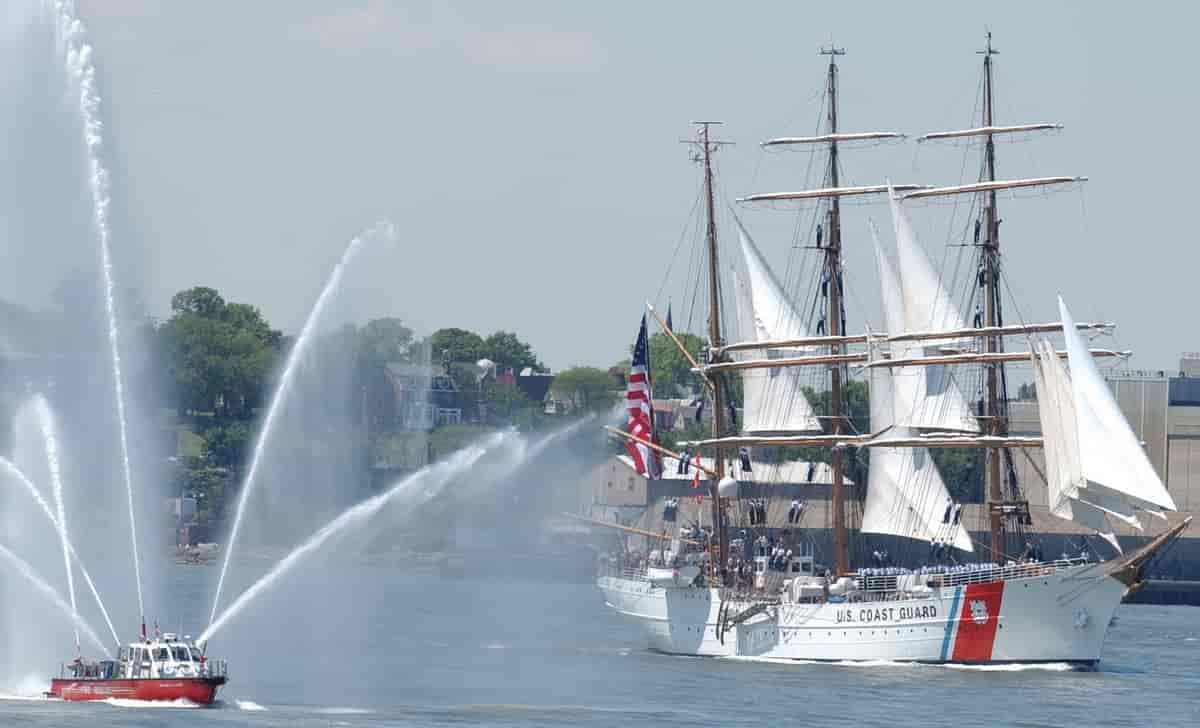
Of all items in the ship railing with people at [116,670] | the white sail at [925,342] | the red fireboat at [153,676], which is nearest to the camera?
the red fireboat at [153,676]

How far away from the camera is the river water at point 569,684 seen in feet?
239

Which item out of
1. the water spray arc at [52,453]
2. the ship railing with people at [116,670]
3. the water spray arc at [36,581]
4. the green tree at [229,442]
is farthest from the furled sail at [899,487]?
the green tree at [229,442]

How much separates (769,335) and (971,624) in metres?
22.6

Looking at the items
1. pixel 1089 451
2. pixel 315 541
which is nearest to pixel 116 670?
pixel 315 541

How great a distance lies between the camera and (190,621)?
378ft

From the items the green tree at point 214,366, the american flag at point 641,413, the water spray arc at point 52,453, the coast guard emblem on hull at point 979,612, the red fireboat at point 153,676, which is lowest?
the red fireboat at point 153,676

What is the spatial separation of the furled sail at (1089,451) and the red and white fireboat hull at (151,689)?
43437mm

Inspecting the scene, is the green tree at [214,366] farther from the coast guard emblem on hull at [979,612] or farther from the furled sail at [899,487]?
the coast guard emblem on hull at [979,612]

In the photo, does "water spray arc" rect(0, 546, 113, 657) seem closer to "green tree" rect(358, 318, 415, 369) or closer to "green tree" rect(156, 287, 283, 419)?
"green tree" rect(358, 318, 415, 369)

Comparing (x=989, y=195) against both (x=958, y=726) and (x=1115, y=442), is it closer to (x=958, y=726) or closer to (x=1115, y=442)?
(x=1115, y=442)

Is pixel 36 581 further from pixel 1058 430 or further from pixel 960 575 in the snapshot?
pixel 1058 430

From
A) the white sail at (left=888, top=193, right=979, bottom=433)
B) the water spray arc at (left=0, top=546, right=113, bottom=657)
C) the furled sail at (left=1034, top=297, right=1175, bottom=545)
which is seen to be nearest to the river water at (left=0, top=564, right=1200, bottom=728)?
the water spray arc at (left=0, top=546, right=113, bottom=657)

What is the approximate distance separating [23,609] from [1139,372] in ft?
412

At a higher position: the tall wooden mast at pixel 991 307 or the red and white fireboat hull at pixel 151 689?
the tall wooden mast at pixel 991 307
